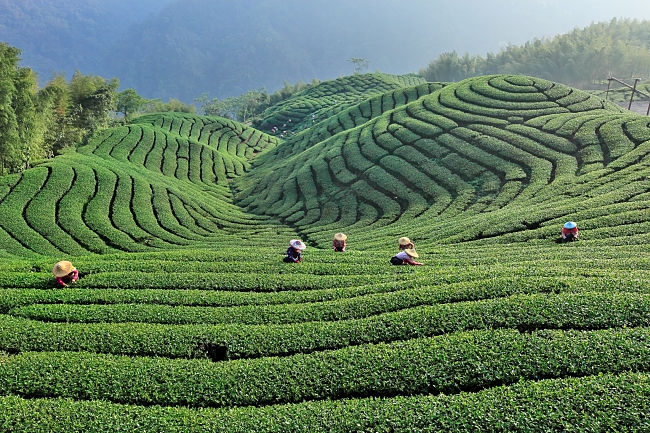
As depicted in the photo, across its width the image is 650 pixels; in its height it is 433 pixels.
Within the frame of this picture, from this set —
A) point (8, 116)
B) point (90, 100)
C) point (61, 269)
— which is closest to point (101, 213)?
point (8, 116)

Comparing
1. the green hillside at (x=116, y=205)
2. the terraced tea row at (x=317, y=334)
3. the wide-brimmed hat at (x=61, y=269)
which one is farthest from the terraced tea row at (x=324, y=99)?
the terraced tea row at (x=317, y=334)

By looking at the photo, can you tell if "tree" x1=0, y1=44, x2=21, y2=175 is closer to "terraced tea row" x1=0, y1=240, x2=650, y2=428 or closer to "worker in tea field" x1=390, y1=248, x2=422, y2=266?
"terraced tea row" x1=0, y1=240, x2=650, y2=428

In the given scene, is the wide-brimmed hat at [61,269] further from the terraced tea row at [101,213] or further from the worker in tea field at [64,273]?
the terraced tea row at [101,213]

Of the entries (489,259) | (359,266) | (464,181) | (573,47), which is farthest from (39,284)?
(573,47)

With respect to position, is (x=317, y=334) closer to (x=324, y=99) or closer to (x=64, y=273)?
(x=64, y=273)

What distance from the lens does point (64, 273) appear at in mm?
13820

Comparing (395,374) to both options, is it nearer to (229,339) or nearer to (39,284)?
(229,339)

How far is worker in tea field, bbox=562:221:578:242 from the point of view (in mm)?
17422

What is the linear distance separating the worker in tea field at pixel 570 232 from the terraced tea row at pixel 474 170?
1.11m

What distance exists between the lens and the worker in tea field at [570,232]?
17422 mm

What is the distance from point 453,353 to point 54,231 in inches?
1033

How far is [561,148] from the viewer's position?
31.3 m

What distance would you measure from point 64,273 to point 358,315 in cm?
1037

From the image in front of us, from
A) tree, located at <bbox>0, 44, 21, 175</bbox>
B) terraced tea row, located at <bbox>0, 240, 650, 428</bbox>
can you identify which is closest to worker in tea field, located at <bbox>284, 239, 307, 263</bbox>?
terraced tea row, located at <bbox>0, 240, 650, 428</bbox>
